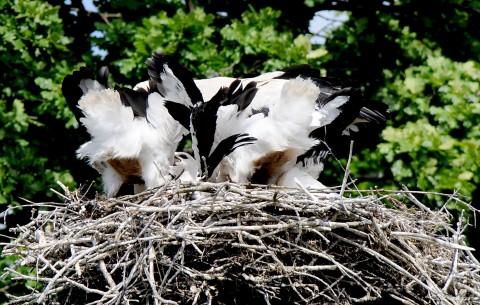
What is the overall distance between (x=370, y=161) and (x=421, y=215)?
8.60 ft

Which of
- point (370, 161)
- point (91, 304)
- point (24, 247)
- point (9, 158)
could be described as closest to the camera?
point (91, 304)

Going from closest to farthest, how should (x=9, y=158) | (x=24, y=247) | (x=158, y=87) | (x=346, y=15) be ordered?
(x=24, y=247) → (x=158, y=87) → (x=9, y=158) → (x=346, y=15)

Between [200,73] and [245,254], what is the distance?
2766 millimetres

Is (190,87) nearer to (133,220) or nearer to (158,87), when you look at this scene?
(158,87)

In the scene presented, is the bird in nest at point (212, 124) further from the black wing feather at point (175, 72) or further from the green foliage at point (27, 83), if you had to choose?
the green foliage at point (27, 83)

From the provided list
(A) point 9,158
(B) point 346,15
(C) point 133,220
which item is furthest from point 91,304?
(B) point 346,15

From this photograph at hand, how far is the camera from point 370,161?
624 centimetres

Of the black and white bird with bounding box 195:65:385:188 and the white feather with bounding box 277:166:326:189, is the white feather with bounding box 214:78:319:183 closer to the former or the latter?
the black and white bird with bounding box 195:65:385:188

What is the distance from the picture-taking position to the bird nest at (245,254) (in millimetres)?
3057

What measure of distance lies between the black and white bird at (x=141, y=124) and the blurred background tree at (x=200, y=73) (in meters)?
1.80

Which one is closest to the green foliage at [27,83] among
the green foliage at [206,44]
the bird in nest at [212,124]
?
the green foliage at [206,44]

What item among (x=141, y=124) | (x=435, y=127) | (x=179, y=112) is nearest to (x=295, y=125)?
(x=179, y=112)

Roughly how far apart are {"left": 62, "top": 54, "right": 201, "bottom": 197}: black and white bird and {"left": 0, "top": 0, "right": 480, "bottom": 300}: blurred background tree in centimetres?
180

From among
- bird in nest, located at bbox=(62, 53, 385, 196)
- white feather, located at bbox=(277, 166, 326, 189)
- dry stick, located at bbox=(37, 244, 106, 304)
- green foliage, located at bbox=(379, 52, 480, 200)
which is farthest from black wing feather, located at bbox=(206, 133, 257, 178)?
green foliage, located at bbox=(379, 52, 480, 200)
